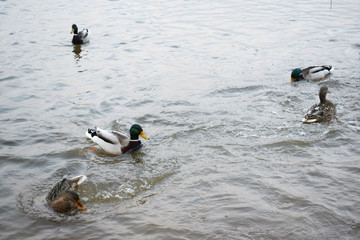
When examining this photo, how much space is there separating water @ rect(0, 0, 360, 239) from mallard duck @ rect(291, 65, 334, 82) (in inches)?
9.0

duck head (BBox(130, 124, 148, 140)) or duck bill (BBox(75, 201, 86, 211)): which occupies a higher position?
duck head (BBox(130, 124, 148, 140))

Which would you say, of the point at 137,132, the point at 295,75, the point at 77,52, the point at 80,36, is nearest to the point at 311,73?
the point at 295,75

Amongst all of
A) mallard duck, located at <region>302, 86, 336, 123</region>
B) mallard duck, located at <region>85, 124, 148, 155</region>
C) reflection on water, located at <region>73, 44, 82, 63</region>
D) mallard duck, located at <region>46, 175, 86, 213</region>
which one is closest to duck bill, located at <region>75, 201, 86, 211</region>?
mallard duck, located at <region>46, 175, 86, 213</region>

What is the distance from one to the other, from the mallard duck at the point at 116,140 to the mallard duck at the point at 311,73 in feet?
15.1

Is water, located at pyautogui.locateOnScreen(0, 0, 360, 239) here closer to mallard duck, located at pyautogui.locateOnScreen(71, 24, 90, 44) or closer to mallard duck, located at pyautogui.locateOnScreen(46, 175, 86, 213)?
mallard duck, located at pyautogui.locateOnScreen(46, 175, 86, 213)

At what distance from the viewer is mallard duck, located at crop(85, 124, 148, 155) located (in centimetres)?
746

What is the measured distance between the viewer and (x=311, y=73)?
10641 mm

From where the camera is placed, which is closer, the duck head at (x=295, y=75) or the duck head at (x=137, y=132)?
the duck head at (x=137, y=132)

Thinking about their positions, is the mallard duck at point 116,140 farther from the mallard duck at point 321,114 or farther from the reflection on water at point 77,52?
the reflection on water at point 77,52

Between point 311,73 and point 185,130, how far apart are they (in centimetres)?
425

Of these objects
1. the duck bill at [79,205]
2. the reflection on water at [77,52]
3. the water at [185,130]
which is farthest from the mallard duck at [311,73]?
the duck bill at [79,205]

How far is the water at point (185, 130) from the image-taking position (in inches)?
218

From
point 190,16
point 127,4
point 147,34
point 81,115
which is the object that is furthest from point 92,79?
point 127,4

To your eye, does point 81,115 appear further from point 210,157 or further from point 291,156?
point 291,156
